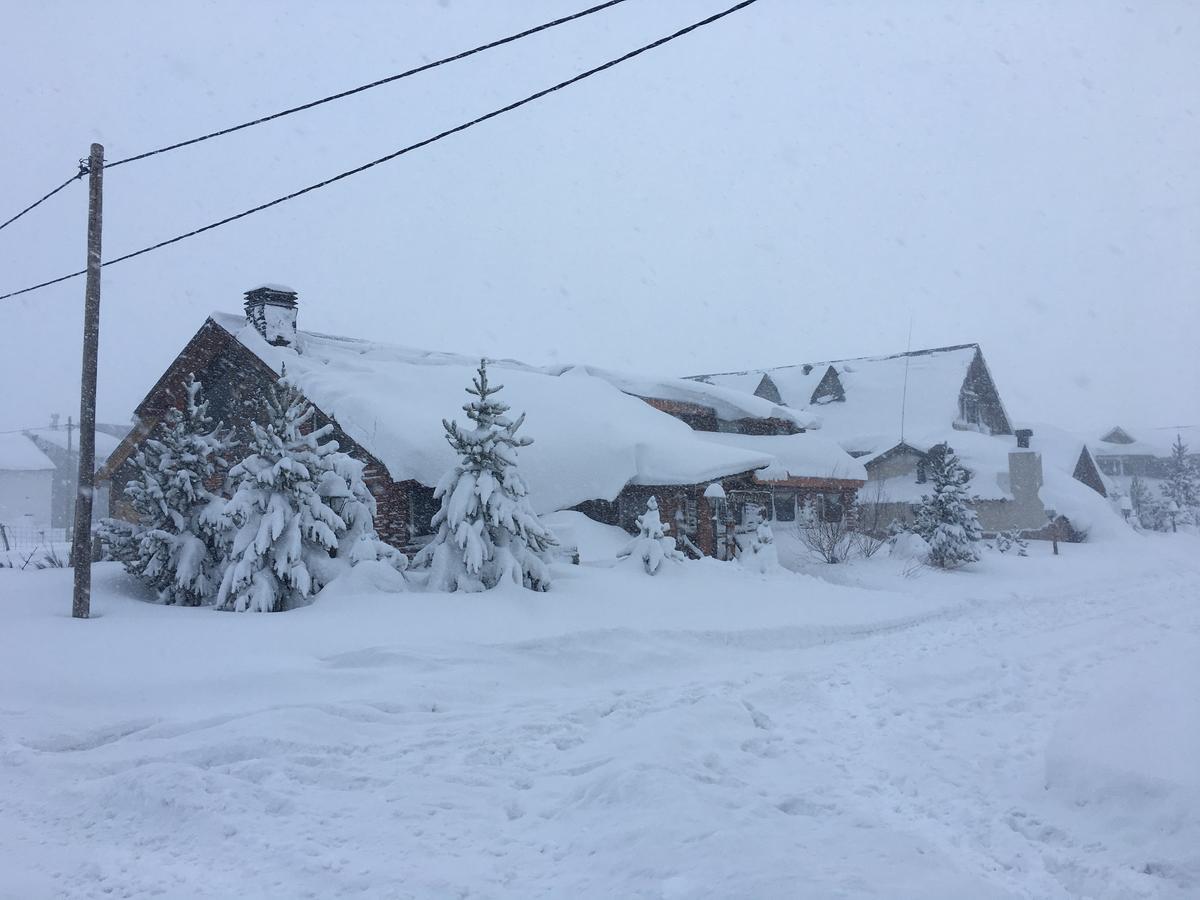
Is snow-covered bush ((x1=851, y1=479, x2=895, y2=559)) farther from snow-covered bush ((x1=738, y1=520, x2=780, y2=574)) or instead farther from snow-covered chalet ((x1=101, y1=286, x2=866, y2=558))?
snow-covered bush ((x1=738, y1=520, x2=780, y2=574))

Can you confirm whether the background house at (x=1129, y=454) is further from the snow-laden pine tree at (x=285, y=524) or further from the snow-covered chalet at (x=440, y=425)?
Result: the snow-laden pine tree at (x=285, y=524)

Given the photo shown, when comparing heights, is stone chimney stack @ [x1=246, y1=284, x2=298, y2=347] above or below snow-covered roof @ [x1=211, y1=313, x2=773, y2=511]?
above

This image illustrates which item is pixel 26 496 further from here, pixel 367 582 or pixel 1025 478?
pixel 1025 478

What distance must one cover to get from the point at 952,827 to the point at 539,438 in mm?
14383

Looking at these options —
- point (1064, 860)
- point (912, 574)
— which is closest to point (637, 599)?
point (1064, 860)

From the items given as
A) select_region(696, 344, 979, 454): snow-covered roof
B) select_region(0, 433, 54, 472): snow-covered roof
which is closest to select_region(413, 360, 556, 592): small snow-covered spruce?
select_region(696, 344, 979, 454): snow-covered roof

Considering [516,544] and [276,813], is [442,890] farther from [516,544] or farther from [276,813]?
[516,544]

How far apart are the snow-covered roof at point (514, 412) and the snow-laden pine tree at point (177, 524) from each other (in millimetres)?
3035

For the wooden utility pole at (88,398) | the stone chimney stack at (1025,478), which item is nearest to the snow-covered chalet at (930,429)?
the stone chimney stack at (1025,478)

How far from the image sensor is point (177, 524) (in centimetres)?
1416

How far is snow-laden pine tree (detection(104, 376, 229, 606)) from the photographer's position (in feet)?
45.6

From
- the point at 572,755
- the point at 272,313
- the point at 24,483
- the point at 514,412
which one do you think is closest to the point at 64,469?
the point at 24,483

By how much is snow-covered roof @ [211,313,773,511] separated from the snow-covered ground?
189 inches

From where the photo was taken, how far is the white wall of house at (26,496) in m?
54.4
